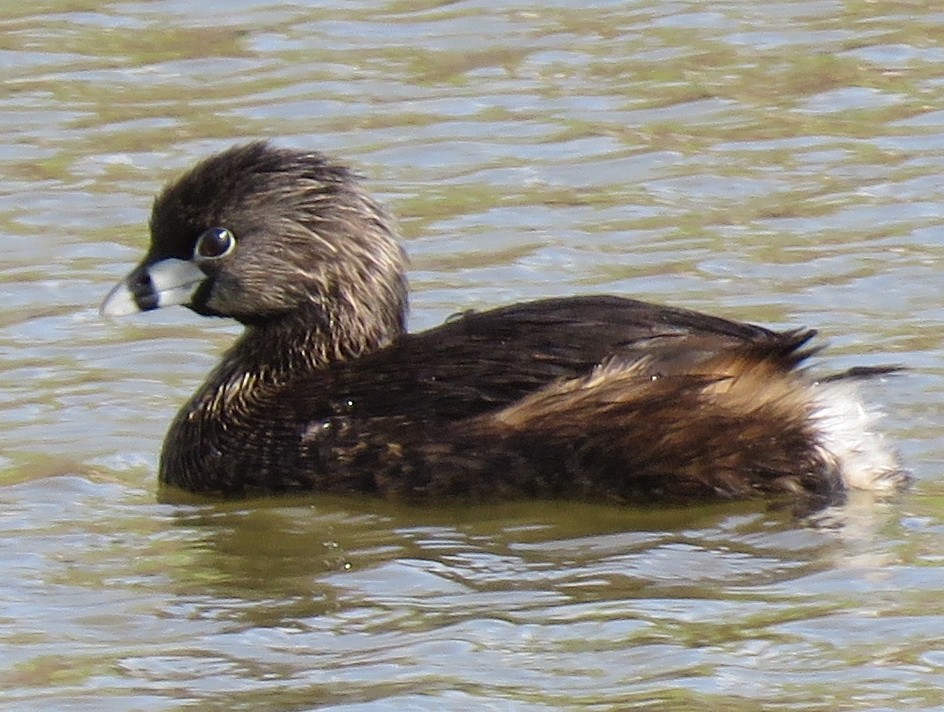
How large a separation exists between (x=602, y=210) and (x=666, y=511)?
3127mm

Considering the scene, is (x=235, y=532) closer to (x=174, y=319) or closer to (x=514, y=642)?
(x=514, y=642)

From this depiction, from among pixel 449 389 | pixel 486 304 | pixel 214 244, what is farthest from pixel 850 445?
pixel 486 304

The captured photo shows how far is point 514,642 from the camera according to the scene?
6406 mm

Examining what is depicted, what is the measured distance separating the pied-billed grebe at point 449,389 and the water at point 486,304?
4.7 inches

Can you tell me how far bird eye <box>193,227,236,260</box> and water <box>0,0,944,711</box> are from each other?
2.21ft

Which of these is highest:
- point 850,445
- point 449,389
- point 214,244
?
point 214,244

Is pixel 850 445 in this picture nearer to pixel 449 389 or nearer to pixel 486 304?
pixel 449 389

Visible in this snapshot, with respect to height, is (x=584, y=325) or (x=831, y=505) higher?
(x=584, y=325)

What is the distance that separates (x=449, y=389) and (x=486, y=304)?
197 centimetres

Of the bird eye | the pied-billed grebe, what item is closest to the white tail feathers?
the pied-billed grebe

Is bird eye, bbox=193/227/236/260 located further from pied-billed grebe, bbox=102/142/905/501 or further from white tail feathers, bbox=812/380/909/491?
white tail feathers, bbox=812/380/909/491

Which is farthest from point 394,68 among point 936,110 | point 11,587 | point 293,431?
point 11,587

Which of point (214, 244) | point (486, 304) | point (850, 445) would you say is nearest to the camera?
point (850, 445)

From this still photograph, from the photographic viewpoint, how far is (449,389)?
7.73 metres
